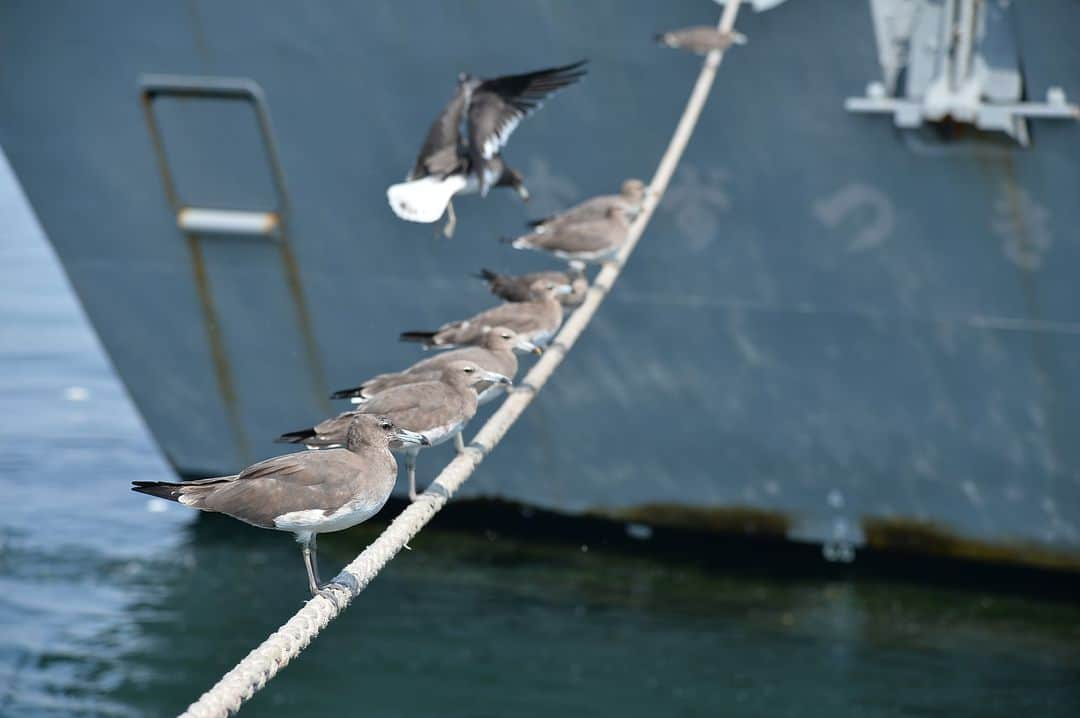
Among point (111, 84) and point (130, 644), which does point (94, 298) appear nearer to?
point (111, 84)

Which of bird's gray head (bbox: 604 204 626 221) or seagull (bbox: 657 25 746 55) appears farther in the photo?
seagull (bbox: 657 25 746 55)

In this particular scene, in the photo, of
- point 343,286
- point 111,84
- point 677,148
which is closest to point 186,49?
point 111,84

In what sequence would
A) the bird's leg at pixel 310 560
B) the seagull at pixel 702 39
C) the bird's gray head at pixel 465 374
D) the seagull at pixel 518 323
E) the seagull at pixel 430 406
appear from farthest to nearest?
the seagull at pixel 702 39 → the seagull at pixel 518 323 → the bird's gray head at pixel 465 374 → the seagull at pixel 430 406 → the bird's leg at pixel 310 560

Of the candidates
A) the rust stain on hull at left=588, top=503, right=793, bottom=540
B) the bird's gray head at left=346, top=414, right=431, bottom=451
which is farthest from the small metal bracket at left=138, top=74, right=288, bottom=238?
the bird's gray head at left=346, top=414, right=431, bottom=451

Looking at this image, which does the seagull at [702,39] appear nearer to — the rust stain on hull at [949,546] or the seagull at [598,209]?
the seagull at [598,209]

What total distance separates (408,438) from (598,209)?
4228 mm

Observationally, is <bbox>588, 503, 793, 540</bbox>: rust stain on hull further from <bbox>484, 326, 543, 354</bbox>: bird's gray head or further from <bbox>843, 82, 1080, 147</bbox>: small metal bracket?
<bbox>484, 326, 543, 354</bbox>: bird's gray head

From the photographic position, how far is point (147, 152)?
11016 millimetres

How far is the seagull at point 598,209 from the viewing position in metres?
8.96

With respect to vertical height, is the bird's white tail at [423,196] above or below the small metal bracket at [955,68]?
below

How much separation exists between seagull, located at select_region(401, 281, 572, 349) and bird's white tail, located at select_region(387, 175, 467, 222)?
0.56 m

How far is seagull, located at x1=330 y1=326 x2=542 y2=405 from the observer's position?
6129 millimetres

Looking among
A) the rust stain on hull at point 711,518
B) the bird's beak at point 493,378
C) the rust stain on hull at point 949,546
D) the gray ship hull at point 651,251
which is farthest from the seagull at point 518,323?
the rust stain on hull at point 949,546

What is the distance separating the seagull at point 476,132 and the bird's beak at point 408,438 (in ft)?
9.28
